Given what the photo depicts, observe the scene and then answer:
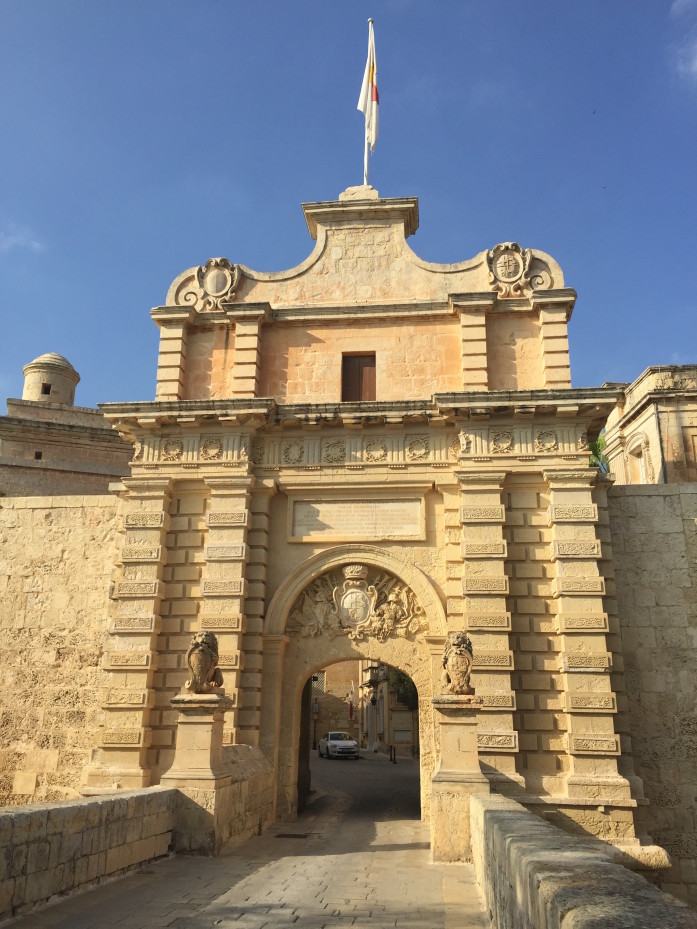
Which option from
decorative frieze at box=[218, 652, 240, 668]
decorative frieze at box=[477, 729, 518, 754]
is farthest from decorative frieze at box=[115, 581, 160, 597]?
decorative frieze at box=[477, 729, 518, 754]

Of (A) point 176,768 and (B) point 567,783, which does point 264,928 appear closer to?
(A) point 176,768

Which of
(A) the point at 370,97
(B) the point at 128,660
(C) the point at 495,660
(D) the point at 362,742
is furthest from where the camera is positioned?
(D) the point at 362,742

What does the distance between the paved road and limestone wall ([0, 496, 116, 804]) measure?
478 cm

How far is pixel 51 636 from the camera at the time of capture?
15195 mm

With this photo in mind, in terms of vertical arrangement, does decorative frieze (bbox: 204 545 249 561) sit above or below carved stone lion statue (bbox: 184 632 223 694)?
above

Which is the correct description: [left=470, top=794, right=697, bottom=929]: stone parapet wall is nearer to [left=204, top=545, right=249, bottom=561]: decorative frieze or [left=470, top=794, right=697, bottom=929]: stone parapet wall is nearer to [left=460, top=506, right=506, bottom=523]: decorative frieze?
[left=460, top=506, right=506, bottom=523]: decorative frieze

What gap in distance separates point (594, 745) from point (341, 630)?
182 inches

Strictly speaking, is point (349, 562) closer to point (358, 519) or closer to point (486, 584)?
point (358, 519)

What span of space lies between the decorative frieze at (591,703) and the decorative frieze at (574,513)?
2898mm

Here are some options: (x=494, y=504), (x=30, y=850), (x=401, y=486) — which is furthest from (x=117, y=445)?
(x=30, y=850)

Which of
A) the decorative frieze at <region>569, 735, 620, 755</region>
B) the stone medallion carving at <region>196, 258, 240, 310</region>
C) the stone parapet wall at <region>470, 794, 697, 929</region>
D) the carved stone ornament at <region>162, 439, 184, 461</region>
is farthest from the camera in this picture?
the stone medallion carving at <region>196, 258, 240, 310</region>

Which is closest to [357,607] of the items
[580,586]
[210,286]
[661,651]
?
[580,586]

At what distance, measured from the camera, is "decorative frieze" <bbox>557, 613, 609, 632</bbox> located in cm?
1274

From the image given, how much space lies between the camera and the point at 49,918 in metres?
5.99
